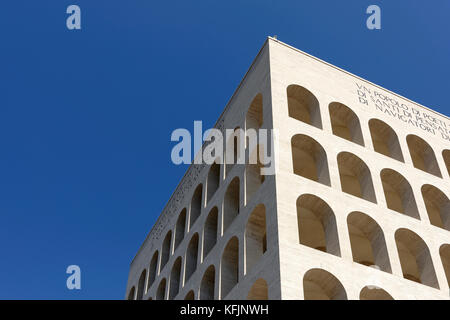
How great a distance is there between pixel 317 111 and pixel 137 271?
64.2 feet

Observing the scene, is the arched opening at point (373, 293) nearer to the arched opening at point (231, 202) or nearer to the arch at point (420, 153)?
the arched opening at point (231, 202)

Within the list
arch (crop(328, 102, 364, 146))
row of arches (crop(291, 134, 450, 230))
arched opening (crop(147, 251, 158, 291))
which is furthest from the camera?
arched opening (crop(147, 251, 158, 291))

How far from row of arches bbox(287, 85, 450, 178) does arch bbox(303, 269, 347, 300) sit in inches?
341

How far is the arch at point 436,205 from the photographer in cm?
2727

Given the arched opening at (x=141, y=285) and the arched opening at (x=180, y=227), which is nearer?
the arched opening at (x=180, y=227)

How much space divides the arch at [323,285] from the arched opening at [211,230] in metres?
8.14

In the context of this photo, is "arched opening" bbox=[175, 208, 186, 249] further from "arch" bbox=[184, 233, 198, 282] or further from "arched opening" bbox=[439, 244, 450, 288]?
"arched opening" bbox=[439, 244, 450, 288]

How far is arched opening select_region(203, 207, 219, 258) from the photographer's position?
28297 mm

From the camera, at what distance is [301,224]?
26109 mm

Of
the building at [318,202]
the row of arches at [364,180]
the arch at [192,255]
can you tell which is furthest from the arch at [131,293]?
the row of arches at [364,180]

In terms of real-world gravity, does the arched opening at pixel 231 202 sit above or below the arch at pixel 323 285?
above

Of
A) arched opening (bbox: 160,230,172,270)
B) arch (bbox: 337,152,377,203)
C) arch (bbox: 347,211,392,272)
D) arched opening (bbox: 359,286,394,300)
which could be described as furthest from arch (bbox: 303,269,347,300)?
arched opening (bbox: 160,230,172,270)
